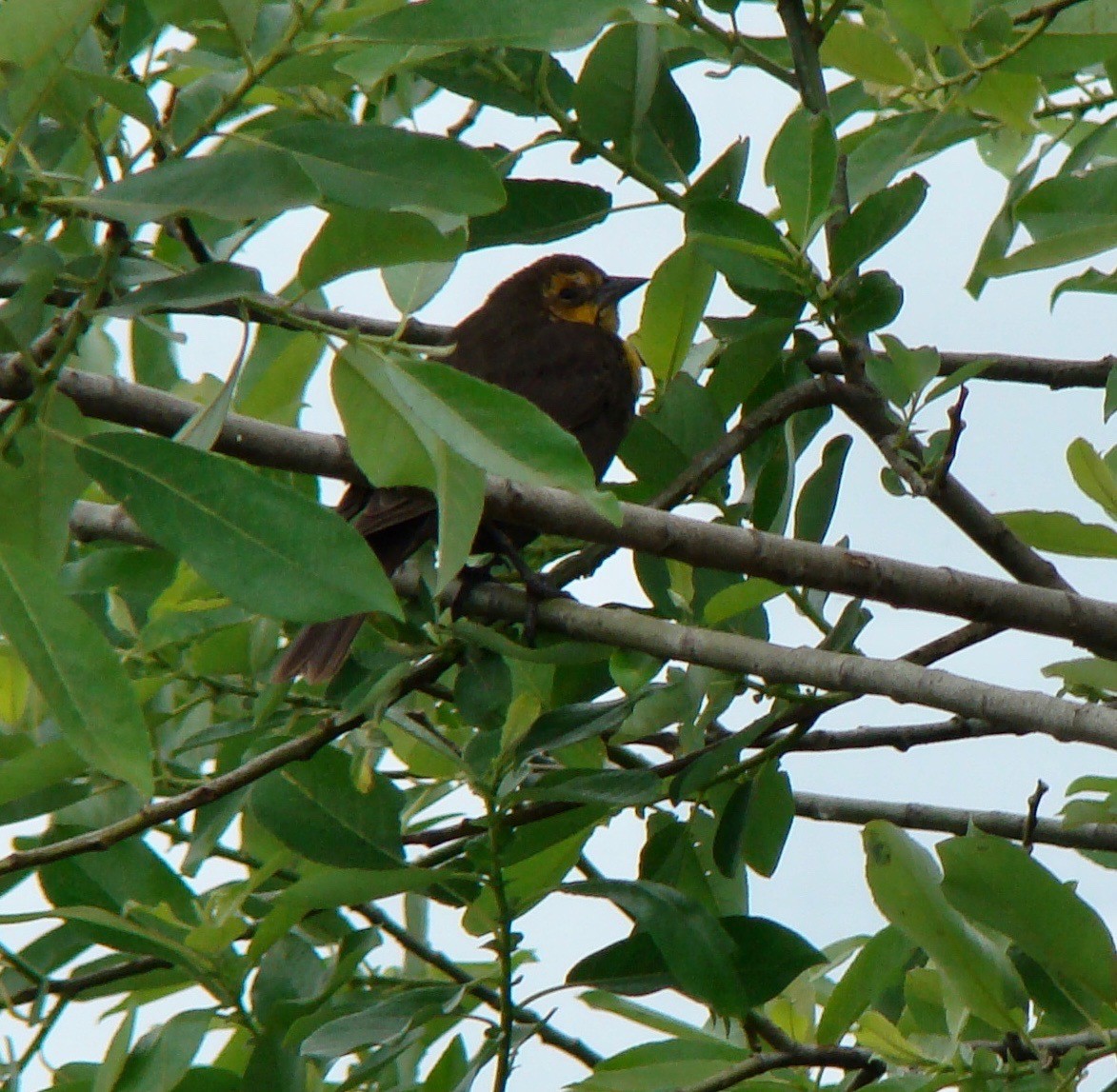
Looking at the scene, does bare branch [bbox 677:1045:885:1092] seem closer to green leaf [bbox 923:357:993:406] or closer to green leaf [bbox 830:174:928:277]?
green leaf [bbox 923:357:993:406]

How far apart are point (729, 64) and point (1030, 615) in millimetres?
1088

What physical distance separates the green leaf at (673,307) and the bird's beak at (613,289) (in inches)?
90.0

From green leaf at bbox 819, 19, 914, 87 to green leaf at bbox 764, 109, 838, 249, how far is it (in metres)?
0.28

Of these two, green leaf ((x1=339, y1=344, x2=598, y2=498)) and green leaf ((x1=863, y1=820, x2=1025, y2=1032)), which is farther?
green leaf ((x1=863, y1=820, x2=1025, y2=1032))

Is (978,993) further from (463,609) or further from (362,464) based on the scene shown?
(463,609)

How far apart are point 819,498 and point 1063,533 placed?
39cm

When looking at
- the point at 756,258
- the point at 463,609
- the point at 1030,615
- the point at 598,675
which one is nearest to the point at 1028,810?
the point at 1030,615

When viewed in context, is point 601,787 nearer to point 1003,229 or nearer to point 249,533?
point 249,533

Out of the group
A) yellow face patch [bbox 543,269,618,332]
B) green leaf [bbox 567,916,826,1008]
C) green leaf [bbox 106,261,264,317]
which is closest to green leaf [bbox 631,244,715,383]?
green leaf [bbox 567,916,826,1008]

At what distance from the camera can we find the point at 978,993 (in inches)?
73.7

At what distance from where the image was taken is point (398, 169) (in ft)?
4.78

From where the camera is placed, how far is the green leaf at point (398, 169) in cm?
145

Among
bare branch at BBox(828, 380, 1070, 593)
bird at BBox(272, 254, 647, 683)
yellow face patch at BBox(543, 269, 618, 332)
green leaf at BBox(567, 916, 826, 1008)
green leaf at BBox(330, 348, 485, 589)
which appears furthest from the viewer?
yellow face patch at BBox(543, 269, 618, 332)

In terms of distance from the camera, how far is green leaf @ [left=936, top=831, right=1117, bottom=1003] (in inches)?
67.4
